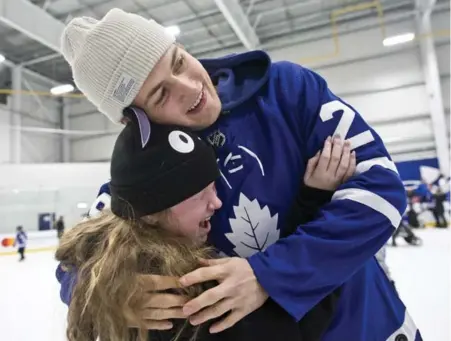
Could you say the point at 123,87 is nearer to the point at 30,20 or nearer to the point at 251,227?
the point at 251,227

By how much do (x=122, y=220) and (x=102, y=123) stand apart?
13189mm

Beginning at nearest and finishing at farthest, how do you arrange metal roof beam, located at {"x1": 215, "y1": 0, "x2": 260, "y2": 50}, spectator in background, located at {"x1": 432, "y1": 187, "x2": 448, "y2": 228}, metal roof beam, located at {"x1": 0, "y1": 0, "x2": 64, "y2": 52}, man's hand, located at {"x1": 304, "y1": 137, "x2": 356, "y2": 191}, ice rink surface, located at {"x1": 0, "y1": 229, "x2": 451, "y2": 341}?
man's hand, located at {"x1": 304, "y1": 137, "x2": 356, "y2": 191} < ice rink surface, located at {"x1": 0, "y1": 229, "x2": 451, "y2": 341} < metal roof beam, located at {"x1": 0, "y1": 0, "x2": 64, "y2": 52} < metal roof beam, located at {"x1": 215, "y1": 0, "x2": 260, "y2": 50} < spectator in background, located at {"x1": 432, "y1": 187, "x2": 448, "y2": 228}

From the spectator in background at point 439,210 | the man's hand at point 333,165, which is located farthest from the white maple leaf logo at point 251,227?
the spectator in background at point 439,210

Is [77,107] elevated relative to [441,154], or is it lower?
elevated

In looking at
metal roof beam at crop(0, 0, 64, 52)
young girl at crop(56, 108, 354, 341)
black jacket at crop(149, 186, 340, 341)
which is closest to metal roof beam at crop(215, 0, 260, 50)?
metal roof beam at crop(0, 0, 64, 52)

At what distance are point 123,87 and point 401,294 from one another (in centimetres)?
248

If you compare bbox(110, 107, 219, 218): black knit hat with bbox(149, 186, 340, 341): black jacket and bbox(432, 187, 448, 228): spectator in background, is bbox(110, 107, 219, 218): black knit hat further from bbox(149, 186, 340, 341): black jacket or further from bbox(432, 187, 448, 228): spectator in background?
bbox(432, 187, 448, 228): spectator in background

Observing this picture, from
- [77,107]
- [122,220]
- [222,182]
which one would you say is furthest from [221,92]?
[77,107]

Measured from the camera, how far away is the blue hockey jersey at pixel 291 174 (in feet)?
1.91

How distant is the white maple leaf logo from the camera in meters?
0.70

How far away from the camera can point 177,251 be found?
595 mm

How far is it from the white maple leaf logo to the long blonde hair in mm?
80

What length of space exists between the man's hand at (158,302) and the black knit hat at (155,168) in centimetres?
13

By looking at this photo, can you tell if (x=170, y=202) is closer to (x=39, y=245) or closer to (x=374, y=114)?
(x=39, y=245)
